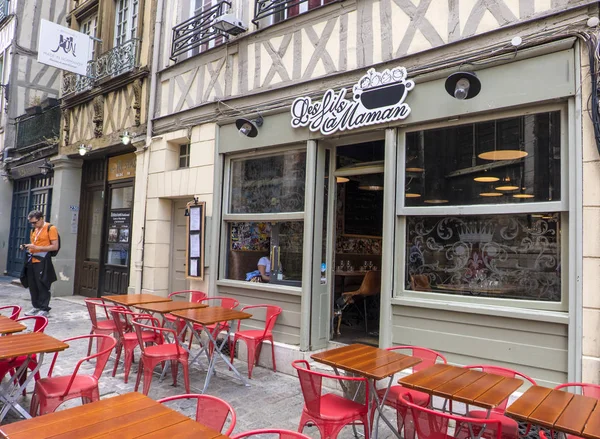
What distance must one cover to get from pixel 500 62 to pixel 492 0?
24.1 inches

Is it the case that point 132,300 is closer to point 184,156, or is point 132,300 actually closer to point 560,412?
point 184,156

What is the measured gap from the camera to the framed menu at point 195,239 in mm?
6426

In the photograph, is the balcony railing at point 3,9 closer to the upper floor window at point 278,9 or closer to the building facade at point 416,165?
the building facade at point 416,165

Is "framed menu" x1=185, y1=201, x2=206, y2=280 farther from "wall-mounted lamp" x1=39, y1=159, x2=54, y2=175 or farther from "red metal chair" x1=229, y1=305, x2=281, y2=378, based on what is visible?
"wall-mounted lamp" x1=39, y1=159, x2=54, y2=175

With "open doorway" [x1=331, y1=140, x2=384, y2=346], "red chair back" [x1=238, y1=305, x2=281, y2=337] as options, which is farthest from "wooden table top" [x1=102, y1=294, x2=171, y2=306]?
"open doorway" [x1=331, y1=140, x2=384, y2=346]

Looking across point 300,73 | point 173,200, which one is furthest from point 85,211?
point 300,73

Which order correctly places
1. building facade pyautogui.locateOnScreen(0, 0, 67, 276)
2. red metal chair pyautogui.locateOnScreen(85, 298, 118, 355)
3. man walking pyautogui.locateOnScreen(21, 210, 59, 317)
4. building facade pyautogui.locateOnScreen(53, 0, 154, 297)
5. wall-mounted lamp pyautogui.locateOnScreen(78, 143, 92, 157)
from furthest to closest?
building facade pyautogui.locateOnScreen(0, 0, 67, 276) → wall-mounted lamp pyautogui.locateOnScreen(78, 143, 92, 157) → building facade pyautogui.locateOnScreen(53, 0, 154, 297) → man walking pyautogui.locateOnScreen(21, 210, 59, 317) → red metal chair pyautogui.locateOnScreen(85, 298, 118, 355)

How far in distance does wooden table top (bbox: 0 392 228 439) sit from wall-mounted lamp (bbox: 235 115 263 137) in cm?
420

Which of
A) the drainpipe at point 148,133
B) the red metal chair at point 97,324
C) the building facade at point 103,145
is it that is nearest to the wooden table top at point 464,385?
the red metal chair at point 97,324

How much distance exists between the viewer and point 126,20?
899 cm

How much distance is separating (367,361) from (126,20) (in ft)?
28.0

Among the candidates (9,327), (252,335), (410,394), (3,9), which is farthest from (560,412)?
(3,9)

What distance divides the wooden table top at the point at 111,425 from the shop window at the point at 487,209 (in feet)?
9.99

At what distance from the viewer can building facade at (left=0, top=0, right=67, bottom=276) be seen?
11.9m
